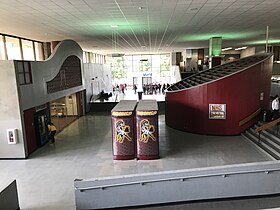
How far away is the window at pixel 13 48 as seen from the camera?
50.1 ft

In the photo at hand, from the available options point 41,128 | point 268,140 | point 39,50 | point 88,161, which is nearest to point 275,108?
point 268,140

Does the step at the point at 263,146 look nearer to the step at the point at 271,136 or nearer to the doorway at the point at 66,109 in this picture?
the step at the point at 271,136

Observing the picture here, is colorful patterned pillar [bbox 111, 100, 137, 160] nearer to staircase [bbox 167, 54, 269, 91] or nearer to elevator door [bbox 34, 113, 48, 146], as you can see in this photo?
elevator door [bbox 34, 113, 48, 146]

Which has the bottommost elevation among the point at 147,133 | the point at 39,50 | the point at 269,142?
the point at 269,142

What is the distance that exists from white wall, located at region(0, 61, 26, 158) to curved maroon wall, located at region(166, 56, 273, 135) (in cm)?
800

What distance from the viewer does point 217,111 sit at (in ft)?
38.8

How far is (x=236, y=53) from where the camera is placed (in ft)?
130

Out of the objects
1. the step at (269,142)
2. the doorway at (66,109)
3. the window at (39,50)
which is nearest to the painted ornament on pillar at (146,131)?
the step at (269,142)

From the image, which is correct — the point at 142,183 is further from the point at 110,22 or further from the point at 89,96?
the point at 89,96

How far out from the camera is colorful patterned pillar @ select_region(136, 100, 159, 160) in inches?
355

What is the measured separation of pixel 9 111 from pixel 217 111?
9.28m

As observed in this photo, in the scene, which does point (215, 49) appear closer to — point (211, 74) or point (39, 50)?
point (211, 74)

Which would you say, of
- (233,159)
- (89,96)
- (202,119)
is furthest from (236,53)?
(233,159)

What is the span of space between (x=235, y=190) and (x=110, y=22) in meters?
8.77
